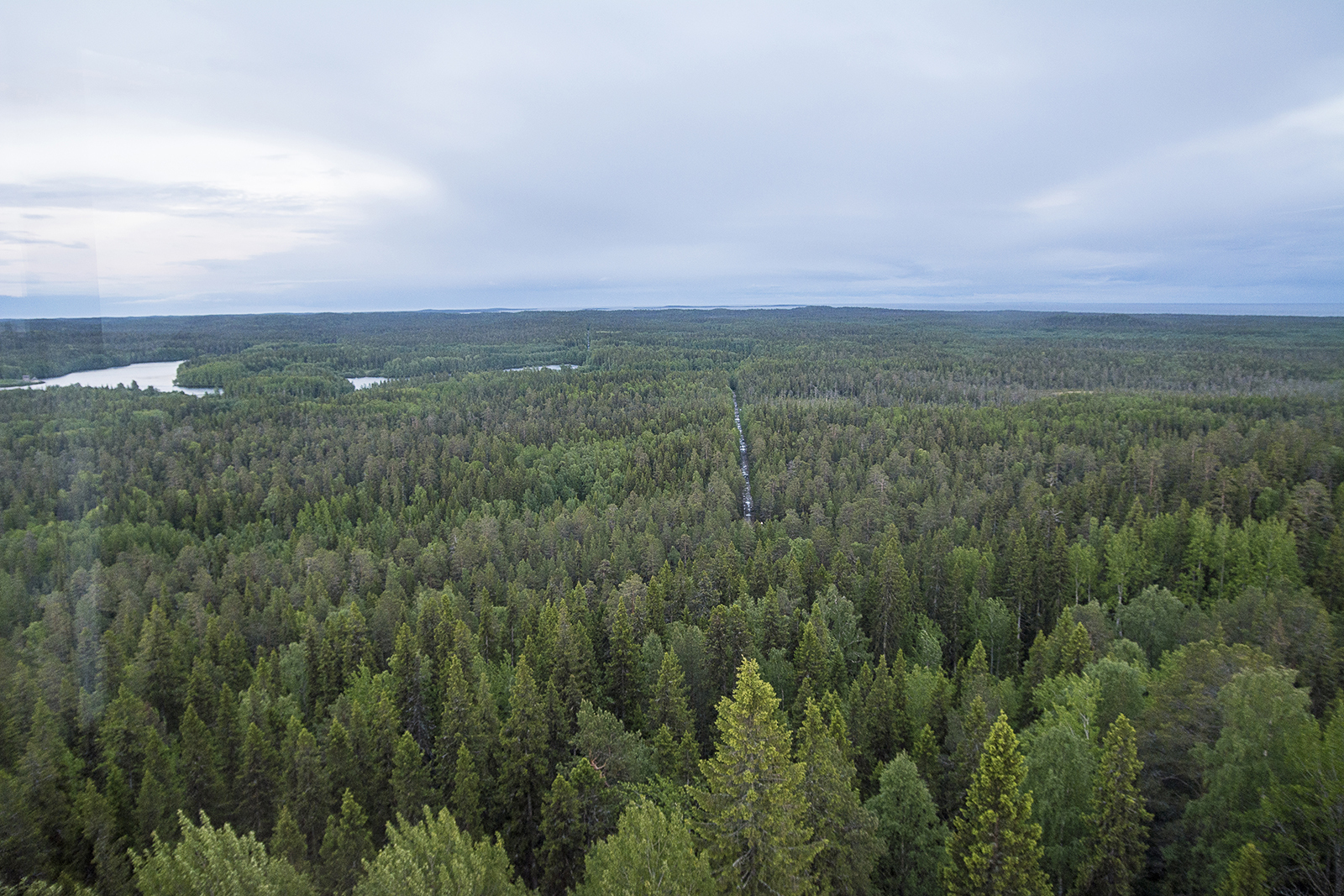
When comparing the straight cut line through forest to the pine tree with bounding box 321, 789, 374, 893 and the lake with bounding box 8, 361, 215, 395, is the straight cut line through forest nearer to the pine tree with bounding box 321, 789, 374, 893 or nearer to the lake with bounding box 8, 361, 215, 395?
the pine tree with bounding box 321, 789, 374, 893

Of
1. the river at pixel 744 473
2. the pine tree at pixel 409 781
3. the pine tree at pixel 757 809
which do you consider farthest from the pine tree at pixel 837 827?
the river at pixel 744 473

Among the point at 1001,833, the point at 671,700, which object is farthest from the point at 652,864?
the point at 671,700

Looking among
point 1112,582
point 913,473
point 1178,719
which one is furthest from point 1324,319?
point 1178,719

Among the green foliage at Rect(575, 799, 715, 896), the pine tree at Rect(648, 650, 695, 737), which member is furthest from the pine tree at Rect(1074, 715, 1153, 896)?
the pine tree at Rect(648, 650, 695, 737)

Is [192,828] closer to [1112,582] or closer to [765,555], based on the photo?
[765,555]

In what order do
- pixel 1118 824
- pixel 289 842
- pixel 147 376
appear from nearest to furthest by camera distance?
pixel 1118 824, pixel 289 842, pixel 147 376

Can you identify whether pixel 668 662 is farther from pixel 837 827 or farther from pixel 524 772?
pixel 837 827
